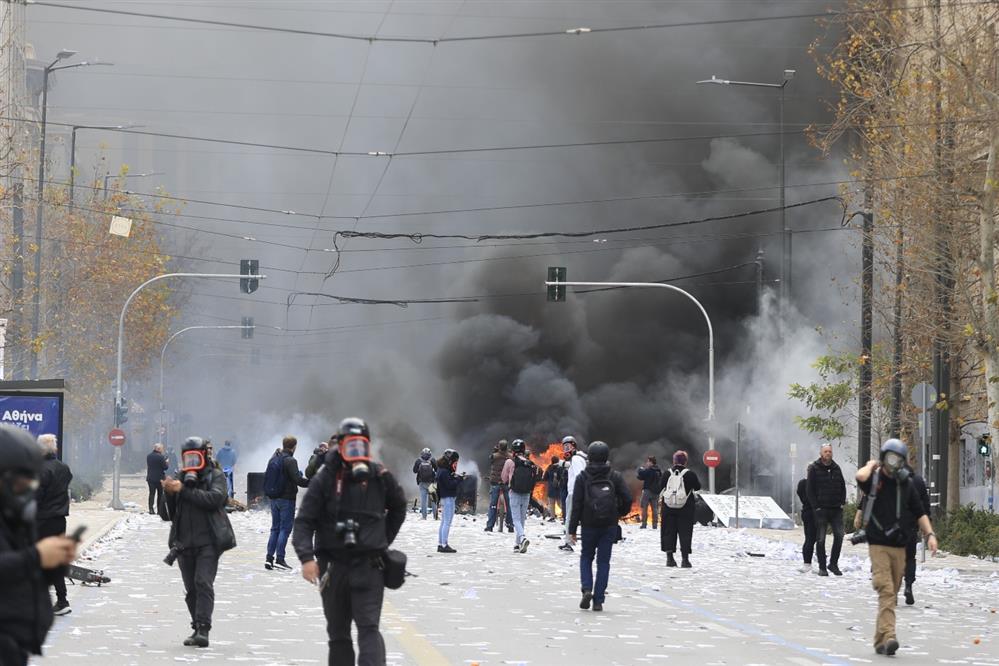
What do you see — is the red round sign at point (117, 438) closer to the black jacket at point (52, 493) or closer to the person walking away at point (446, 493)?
the person walking away at point (446, 493)

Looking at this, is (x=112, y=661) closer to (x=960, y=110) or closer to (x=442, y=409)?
(x=960, y=110)

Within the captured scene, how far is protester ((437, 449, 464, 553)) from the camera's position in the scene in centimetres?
2619

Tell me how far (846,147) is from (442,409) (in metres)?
19.3

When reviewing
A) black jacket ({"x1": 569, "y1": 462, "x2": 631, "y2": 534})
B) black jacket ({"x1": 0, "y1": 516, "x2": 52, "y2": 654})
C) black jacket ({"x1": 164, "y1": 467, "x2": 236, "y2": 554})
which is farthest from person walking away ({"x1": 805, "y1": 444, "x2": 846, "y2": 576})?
black jacket ({"x1": 0, "y1": 516, "x2": 52, "y2": 654})

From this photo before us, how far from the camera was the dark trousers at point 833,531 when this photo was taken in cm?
2306

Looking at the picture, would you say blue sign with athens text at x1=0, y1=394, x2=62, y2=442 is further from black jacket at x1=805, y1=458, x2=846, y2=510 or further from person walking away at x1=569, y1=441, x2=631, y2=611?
black jacket at x1=805, y1=458, x2=846, y2=510

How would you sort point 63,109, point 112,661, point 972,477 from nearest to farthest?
point 112,661
point 972,477
point 63,109

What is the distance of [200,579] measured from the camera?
13062 mm

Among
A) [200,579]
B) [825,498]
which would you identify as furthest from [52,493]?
[825,498]

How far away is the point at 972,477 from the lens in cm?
4206

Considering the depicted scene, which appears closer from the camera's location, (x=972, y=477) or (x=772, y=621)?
(x=772, y=621)

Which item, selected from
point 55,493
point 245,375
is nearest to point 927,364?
point 55,493

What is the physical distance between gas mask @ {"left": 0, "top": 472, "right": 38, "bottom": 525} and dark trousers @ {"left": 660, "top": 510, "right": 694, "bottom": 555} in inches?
730

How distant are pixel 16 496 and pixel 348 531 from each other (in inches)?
136
